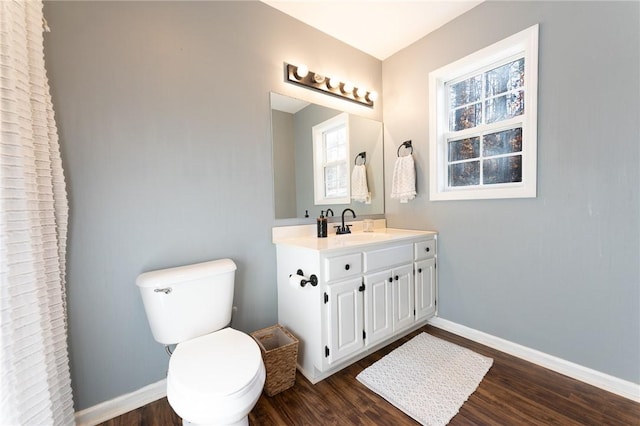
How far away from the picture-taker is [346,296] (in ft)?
5.33

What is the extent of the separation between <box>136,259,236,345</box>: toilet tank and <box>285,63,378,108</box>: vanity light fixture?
1.50 meters

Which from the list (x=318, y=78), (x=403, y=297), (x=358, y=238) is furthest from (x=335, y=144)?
(x=403, y=297)

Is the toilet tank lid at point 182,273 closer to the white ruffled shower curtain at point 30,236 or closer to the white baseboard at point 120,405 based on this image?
the white ruffled shower curtain at point 30,236

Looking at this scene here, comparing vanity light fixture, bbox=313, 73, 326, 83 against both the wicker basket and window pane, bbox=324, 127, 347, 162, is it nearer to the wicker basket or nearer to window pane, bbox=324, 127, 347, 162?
window pane, bbox=324, 127, 347, 162

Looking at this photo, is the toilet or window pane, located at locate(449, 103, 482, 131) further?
window pane, located at locate(449, 103, 482, 131)

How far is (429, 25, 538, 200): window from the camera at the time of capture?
172 centimetres

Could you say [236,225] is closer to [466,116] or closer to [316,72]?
[316,72]

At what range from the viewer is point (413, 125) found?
2.36m

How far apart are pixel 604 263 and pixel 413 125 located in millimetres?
1590

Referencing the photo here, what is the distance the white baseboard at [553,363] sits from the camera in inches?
57.0

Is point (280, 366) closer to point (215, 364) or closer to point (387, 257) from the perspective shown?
point (215, 364)

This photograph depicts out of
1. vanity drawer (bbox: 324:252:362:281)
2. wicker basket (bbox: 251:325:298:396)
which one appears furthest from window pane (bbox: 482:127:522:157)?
wicker basket (bbox: 251:325:298:396)

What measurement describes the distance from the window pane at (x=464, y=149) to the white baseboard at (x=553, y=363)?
54.2 inches

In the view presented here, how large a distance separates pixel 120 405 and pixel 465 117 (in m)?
3.00
